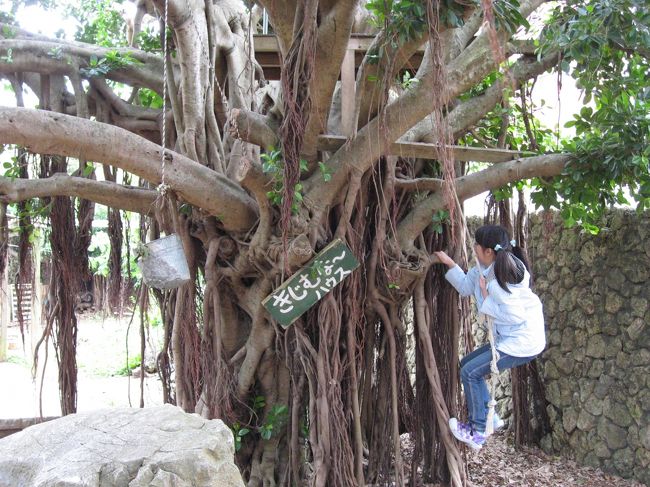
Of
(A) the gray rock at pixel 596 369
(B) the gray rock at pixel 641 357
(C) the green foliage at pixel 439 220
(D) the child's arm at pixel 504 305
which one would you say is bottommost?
(A) the gray rock at pixel 596 369

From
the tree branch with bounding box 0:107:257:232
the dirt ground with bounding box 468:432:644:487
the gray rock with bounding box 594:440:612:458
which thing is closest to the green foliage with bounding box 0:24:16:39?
the tree branch with bounding box 0:107:257:232

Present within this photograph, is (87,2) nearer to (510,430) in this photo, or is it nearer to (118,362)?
(510,430)

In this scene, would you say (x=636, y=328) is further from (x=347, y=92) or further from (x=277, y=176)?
(x=277, y=176)

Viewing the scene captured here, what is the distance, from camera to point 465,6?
8.72 ft

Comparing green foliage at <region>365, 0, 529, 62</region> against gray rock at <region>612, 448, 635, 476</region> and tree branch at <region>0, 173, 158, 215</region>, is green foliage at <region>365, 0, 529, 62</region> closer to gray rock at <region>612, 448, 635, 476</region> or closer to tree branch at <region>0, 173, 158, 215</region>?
tree branch at <region>0, 173, 158, 215</region>

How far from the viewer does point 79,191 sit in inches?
133

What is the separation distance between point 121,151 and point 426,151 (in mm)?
1503

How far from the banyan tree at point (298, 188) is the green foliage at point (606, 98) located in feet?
0.16

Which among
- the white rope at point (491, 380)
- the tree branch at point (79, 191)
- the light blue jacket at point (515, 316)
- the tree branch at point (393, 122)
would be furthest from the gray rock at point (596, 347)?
the tree branch at point (79, 191)

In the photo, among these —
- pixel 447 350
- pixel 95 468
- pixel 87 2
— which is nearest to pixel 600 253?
pixel 447 350

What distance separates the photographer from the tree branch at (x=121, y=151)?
2729 mm

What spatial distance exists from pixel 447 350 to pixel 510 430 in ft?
5.20

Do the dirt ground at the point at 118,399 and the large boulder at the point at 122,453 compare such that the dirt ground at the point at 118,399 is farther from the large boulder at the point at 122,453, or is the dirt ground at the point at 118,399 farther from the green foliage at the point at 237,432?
the large boulder at the point at 122,453

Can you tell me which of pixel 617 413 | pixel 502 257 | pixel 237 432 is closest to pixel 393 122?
pixel 502 257
